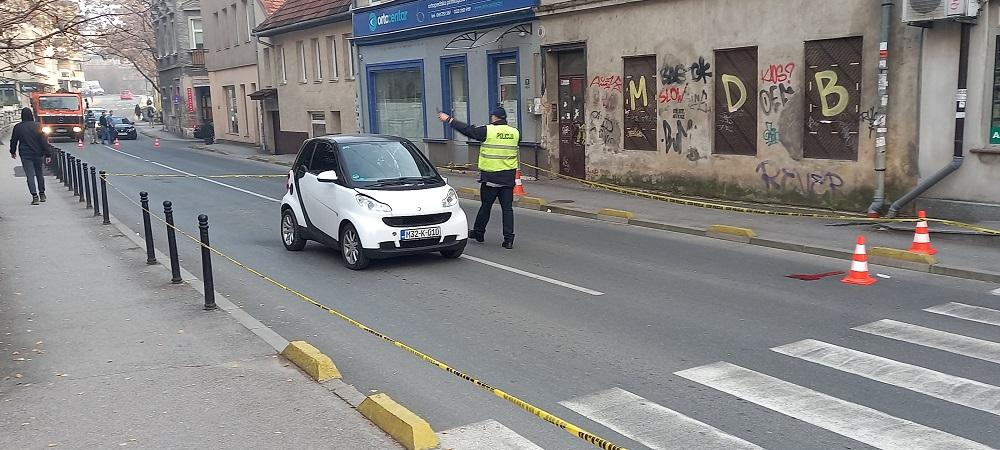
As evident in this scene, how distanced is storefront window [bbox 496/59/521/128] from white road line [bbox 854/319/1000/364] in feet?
49.0

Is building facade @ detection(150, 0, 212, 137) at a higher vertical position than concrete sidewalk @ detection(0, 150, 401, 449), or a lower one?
higher

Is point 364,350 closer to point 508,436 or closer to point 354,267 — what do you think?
point 508,436

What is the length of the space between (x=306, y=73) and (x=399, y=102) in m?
8.83

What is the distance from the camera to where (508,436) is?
17.3ft

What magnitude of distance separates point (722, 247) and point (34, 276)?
909cm

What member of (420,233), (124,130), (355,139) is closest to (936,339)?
(420,233)

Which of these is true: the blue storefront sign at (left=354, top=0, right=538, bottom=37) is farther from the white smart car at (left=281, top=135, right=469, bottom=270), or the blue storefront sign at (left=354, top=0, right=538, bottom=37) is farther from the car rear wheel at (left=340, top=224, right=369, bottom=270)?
the car rear wheel at (left=340, top=224, right=369, bottom=270)

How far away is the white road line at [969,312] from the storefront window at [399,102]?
64.6 feet

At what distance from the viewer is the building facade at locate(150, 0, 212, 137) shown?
5684cm

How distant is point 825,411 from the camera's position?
5.49 meters

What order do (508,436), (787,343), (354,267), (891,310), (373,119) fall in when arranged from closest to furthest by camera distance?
(508,436), (787,343), (891,310), (354,267), (373,119)

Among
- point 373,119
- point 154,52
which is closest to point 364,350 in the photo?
point 373,119

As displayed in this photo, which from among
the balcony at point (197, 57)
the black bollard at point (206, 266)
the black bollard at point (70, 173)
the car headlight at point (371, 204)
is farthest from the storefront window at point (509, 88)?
the balcony at point (197, 57)

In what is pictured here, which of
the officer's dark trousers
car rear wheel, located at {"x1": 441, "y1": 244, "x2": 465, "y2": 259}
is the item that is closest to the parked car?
the officer's dark trousers
